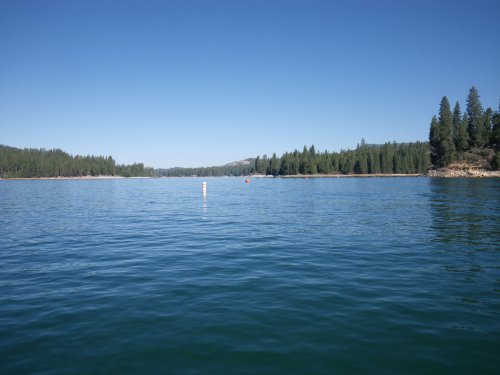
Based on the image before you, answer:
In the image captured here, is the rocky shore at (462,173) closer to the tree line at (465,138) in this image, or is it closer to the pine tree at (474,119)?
the tree line at (465,138)

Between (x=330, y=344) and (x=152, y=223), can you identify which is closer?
(x=330, y=344)

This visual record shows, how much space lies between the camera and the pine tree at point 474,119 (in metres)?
162

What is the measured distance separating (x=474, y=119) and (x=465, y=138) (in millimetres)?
22553

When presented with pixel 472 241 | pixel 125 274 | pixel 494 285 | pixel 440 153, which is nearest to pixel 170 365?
pixel 125 274

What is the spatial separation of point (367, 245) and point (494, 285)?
8.02 meters

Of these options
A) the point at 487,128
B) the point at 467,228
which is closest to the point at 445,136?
the point at 487,128

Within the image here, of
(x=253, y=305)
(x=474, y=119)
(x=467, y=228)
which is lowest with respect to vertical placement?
(x=467, y=228)

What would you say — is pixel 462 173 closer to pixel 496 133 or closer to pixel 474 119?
pixel 496 133

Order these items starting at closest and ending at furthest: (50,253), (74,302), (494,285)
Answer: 1. (74,302)
2. (494,285)
3. (50,253)

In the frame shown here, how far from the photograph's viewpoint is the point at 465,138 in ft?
531

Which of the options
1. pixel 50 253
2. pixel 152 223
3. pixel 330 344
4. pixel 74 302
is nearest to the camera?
pixel 330 344

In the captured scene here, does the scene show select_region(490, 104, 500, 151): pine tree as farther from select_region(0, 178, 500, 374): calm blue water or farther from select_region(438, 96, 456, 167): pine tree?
select_region(0, 178, 500, 374): calm blue water

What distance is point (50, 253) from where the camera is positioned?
64.1ft

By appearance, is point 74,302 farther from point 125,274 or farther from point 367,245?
point 367,245
